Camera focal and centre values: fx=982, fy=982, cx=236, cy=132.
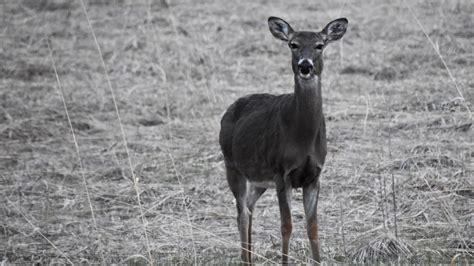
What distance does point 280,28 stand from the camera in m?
8.05

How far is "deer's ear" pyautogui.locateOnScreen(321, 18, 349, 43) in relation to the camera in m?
7.89

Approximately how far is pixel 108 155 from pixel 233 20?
19.2ft

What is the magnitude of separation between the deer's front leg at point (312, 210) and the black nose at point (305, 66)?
0.86 meters

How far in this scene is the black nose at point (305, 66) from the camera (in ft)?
23.7

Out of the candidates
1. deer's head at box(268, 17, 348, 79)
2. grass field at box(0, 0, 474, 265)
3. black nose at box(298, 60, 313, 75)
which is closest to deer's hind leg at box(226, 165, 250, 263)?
grass field at box(0, 0, 474, 265)

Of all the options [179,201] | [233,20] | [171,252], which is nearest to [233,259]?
[171,252]

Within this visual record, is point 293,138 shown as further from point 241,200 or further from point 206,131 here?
point 206,131

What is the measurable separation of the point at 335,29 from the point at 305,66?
0.90 m

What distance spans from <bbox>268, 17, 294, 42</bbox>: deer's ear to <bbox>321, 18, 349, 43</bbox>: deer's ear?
0.99 feet

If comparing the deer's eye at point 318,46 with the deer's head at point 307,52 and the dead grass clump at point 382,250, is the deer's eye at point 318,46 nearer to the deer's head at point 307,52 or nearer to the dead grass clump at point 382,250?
the deer's head at point 307,52

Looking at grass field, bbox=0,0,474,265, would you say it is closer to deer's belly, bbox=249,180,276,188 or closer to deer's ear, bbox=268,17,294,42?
deer's belly, bbox=249,180,276,188

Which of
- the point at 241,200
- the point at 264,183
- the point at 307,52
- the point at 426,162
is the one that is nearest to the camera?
the point at 307,52

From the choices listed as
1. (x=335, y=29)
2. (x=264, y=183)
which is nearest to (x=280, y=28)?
(x=335, y=29)

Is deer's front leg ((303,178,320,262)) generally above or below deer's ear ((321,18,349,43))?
below
